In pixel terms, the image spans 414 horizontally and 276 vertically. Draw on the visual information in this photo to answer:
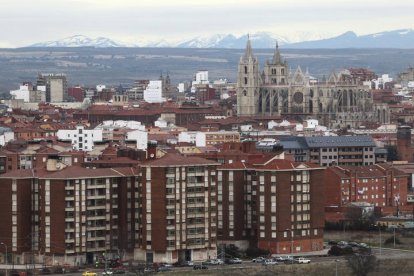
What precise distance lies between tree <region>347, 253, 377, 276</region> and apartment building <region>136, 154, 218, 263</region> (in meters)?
4.92

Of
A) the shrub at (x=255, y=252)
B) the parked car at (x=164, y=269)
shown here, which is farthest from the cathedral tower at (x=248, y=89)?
the parked car at (x=164, y=269)

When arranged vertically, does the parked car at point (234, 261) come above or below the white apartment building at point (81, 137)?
below

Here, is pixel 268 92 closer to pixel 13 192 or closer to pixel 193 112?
pixel 193 112

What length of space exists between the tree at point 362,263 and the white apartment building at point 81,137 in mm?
35934

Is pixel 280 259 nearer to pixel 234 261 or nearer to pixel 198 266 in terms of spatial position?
pixel 234 261

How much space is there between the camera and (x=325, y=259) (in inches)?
2291

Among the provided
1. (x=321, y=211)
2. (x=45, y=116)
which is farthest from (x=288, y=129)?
(x=321, y=211)

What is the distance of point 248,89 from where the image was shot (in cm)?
14125

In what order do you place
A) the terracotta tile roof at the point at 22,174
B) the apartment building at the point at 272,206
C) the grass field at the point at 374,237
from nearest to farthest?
the terracotta tile roof at the point at 22,174 → the apartment building at the point at 272,206 → the grass field at the point at 374,237

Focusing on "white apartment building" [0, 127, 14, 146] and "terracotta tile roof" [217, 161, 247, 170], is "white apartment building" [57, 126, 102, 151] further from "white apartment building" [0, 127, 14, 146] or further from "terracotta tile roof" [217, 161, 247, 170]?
"terracotta tile roof" [217, 161, 247, 170]

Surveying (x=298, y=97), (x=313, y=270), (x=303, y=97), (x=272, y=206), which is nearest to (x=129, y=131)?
(x=303, y=97)

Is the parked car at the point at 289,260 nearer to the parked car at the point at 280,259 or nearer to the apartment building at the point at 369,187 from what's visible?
the parked car at the point at 280,259

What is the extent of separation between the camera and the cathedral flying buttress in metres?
135

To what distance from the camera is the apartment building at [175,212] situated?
57.4 metres
